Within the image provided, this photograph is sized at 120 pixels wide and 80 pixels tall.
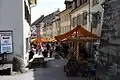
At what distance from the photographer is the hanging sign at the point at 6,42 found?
2305 centimetres

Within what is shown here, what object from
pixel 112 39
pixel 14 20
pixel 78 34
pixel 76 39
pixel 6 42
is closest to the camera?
pixel 112 39

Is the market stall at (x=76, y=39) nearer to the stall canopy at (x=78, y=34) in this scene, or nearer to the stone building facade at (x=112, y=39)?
the stall canopy at (x=78, y=34)

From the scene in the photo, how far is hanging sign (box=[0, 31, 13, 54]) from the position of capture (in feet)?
75.6

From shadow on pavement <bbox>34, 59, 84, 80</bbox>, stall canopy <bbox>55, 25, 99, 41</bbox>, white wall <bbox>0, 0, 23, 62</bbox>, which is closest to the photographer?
shadow on pavement <bbox>34, 59, 84, 80</bbox>

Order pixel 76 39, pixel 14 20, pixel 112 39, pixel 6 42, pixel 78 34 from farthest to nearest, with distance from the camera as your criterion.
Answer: pixel 14 20, pixel 6 42, pixel 78 34, pixel 76 39, pixel 112 39

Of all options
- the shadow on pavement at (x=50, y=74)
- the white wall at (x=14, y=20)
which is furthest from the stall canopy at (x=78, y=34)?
the white wall at (x=14, y=20)

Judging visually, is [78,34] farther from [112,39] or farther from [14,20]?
[112,39]

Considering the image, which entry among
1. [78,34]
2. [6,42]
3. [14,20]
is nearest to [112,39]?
[78,34]

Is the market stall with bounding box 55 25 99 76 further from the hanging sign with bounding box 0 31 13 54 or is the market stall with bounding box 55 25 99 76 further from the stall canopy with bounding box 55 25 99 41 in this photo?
the hanging sign with bounding box 0 31 13 54

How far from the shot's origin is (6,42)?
23.1 meters

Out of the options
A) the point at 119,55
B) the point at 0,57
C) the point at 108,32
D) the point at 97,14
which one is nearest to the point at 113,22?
the point at 108,32

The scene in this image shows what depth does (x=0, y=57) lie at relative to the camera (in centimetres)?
2300

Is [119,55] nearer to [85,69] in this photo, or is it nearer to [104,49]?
[104,49]

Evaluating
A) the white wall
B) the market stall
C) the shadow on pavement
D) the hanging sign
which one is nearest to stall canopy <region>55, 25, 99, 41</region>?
the market stall
